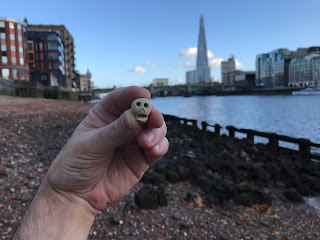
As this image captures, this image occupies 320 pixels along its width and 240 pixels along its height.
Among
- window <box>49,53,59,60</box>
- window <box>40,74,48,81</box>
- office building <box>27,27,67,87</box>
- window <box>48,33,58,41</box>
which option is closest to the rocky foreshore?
window <box>40,74,48,81</box>

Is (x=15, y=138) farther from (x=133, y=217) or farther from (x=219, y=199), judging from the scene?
(x=219, y=199)

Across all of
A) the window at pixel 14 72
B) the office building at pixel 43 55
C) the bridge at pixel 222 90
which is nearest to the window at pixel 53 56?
the office building at pixel 43 55

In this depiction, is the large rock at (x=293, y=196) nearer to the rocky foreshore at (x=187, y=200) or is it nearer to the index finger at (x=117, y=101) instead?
the rocky foreshore at (x=187, y=200)

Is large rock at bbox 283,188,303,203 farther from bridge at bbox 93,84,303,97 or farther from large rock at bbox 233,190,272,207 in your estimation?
bridge at bbox 93,84,303,97

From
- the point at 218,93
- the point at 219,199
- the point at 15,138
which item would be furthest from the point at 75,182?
the point at 218,93

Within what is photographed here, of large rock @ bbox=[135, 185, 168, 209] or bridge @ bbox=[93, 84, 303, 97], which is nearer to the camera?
large rock @ bbox=[135, 185, 168, 209]

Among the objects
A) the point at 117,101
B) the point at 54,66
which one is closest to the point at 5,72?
the point at 54,66
